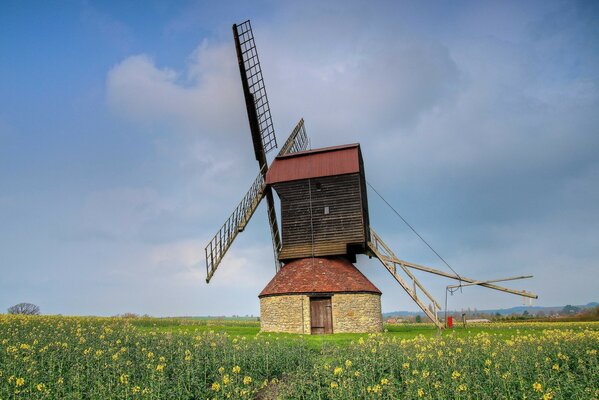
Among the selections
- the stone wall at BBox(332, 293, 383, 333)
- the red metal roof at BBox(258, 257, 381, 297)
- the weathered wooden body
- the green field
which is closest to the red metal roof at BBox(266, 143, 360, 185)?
the weathered wooden body

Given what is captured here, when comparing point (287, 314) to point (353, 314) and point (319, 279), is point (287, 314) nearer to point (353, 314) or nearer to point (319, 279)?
point (319, 279)

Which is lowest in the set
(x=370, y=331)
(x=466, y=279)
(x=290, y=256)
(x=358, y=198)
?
(x=370, y=331)

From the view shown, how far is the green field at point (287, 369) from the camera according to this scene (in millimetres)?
10414

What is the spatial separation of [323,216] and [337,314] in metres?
6.58

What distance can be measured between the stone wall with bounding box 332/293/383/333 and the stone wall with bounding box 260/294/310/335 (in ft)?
5.62

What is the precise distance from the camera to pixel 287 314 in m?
27.3

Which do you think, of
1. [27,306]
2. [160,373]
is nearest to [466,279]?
[160,373]

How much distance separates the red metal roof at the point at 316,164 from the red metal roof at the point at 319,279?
5739mm

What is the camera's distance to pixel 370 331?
27062 mm

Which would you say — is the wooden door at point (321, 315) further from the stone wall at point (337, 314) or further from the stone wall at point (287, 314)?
the stone wall at point (287, 314)

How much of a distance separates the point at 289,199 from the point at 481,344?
719 inches

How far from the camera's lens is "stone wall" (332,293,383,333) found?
2678cm

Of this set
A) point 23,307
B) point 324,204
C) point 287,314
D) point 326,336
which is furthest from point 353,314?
point 23,307

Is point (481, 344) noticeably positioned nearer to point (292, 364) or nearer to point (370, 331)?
point (292, 364)
